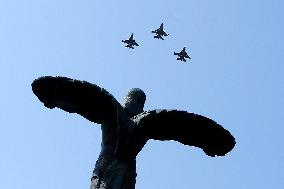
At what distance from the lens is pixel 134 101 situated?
6348mm

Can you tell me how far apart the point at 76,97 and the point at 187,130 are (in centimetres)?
123

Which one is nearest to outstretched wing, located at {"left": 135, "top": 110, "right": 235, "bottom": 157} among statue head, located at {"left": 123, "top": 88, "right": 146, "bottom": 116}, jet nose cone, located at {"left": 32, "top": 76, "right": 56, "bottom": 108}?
statue head, located at {"left": 123, "top": 88, "right": 146, "bottom": 116}

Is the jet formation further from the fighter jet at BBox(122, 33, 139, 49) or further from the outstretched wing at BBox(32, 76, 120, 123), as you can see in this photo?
the outstretched wing at BBox(32, 76, 120, 123)

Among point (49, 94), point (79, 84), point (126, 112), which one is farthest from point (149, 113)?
point (49, 94)

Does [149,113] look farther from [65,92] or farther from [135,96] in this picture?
[65,92]

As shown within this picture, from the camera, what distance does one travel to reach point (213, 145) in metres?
6.34

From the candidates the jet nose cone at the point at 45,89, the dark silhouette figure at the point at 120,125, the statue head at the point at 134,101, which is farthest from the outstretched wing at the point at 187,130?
the jet nose cone at the point at 45,89

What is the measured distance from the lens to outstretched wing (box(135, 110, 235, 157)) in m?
5.88

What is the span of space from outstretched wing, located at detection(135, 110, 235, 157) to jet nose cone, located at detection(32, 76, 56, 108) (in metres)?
0.98

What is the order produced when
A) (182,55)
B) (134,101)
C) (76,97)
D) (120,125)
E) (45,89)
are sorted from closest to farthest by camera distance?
1. (120,125)
2. (76,97)
3. (45,89)
4. (134,101)
5. (182,55)

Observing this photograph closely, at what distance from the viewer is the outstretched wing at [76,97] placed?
5.95 metres

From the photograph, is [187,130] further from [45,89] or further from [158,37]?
[158,37]

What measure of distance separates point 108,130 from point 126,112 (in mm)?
285

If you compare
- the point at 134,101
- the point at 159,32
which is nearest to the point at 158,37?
the point at 159,32
